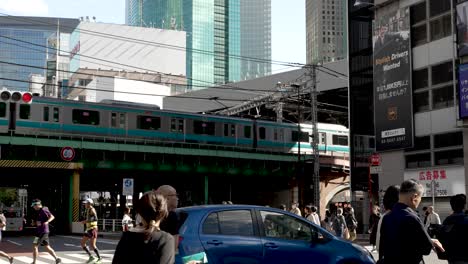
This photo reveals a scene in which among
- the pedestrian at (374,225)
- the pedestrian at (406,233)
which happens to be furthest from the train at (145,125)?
the pedestrian at (406,233)

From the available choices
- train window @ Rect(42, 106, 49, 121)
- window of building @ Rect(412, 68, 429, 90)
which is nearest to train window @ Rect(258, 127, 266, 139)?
window of building @ Rect(412, 68, 429, 90)

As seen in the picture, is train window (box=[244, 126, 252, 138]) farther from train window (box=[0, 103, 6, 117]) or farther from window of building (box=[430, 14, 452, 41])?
train window (box=[0, 103, 6, 117])

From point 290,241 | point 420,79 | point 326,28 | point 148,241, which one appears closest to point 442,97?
point 420,79

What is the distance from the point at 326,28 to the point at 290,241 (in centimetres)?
13503

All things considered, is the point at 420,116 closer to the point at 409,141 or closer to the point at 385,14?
the point at 409,141

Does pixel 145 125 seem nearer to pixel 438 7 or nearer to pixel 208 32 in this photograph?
pixel 438 7

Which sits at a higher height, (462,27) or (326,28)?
(326,28)

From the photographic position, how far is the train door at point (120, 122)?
141 ft

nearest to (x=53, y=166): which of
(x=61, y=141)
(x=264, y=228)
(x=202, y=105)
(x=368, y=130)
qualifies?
(x=61, y=141)

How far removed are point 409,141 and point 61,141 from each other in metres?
20.2

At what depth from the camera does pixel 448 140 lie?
115ft

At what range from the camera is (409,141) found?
36781 millimetres

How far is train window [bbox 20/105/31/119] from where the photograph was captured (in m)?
38.5

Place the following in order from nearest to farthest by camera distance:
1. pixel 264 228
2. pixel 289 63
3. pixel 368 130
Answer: pixel 264 228 → pixel 289 63 → pixel 368 130
